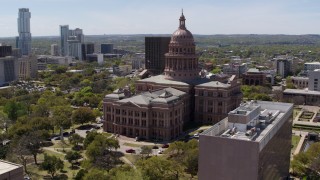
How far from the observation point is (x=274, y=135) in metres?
62.3

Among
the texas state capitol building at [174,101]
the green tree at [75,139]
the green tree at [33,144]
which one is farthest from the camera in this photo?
the texas state capitol building at [174,101]

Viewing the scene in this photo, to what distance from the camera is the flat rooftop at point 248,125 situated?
187 feet

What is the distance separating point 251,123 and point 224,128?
4.71m

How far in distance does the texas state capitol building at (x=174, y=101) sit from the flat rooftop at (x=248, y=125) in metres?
42.3

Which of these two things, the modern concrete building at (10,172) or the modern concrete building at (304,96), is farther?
the modern concrete building at (304,96)

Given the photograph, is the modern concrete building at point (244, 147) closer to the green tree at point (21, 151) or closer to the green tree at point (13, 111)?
the green tree at point (21, 151)

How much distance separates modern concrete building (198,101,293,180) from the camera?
51.8 meters

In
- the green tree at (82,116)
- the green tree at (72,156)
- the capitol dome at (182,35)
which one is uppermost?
the capitol dome at (182,35)

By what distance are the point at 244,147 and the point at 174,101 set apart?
62.0 metres

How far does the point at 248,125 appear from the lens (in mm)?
62000

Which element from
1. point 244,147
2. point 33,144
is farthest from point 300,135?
point 33,144

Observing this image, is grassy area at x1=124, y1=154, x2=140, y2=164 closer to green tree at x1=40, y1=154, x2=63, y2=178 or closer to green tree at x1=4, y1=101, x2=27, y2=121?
green tree at x1=40, y1=154, x2=63, y2=178

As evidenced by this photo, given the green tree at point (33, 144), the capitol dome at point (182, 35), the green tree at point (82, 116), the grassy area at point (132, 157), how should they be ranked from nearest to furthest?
1. the green tree at point (33, 144)
2. the grassy area at point (132, 157)
3. the green tree at point (82, 116)
4. the capitol dome at point (182, 35)

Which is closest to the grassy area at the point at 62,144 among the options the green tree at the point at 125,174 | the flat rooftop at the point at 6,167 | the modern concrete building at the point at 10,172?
the green tree at the point at 125,174
